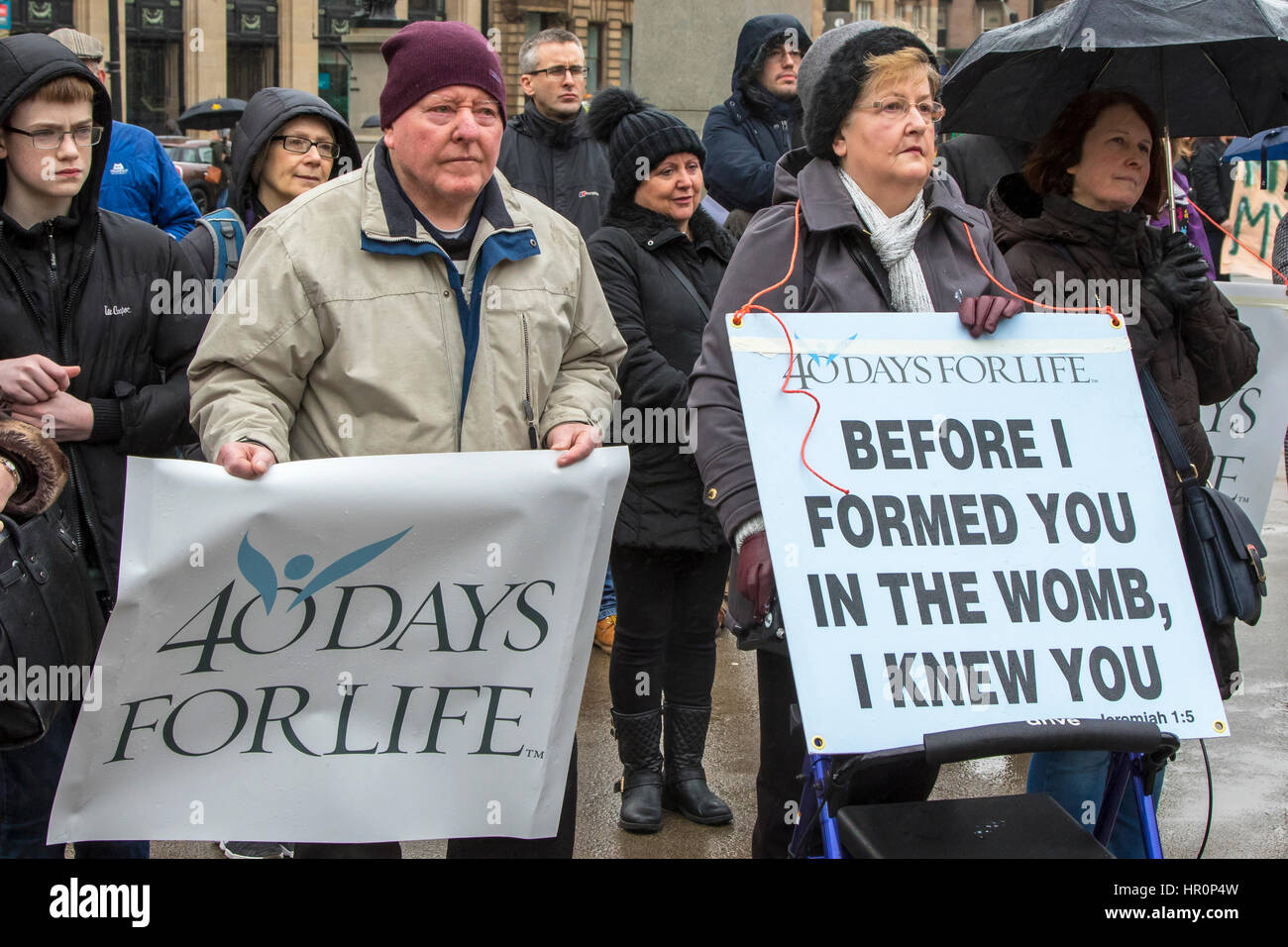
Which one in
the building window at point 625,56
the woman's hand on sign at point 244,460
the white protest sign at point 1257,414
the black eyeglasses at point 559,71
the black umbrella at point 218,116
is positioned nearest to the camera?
the woman's hand on sign at point 244,460

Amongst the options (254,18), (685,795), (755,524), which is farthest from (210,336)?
(254,18)

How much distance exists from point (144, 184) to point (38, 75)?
2257mm

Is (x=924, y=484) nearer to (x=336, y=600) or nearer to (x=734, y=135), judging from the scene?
(x=336, y=600)

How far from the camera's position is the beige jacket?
9.30 feet

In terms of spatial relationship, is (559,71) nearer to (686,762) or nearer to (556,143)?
(556,143)

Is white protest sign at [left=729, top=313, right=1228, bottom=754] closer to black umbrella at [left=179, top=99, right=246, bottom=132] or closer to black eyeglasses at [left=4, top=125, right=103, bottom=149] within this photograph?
black eyeglasses at [left=4, top=125, right=103, bottom=149]

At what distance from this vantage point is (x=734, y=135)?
6133 millimetres

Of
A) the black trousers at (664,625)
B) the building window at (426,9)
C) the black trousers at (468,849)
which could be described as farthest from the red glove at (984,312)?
the building window at (426,9)

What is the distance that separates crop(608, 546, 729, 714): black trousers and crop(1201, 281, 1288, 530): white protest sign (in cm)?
170

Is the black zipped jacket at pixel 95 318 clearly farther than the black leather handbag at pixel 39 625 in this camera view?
Yes

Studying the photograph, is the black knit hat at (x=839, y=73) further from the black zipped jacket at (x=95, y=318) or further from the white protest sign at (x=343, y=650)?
the black zipped jacket at (x=95, y=318)

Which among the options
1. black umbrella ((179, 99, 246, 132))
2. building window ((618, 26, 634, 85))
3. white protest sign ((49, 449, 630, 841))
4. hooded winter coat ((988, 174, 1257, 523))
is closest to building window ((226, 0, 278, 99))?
building window ((618, 26, 634, 85))

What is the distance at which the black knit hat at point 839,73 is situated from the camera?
3.07 meters

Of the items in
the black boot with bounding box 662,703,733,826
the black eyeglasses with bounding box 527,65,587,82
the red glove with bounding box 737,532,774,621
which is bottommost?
the black boot with bounding box 662,703,733,826
